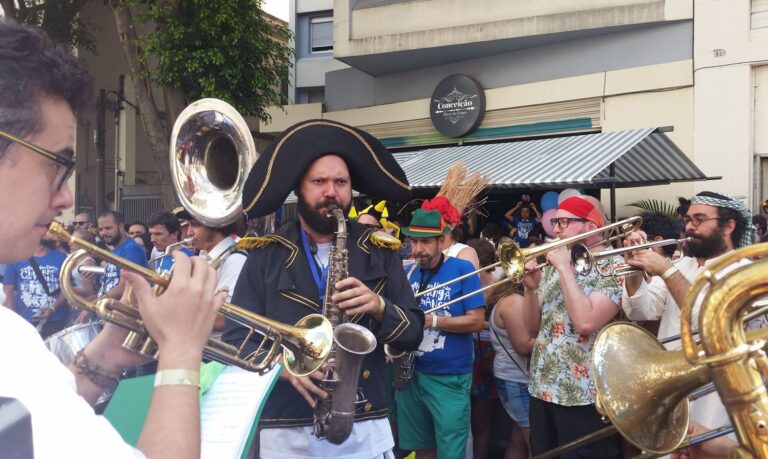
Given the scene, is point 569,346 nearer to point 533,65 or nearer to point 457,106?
point 533,65

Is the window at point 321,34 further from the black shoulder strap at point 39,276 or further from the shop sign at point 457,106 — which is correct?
the black shoulder strap at point 39,276

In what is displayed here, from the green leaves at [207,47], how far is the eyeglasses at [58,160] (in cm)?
1378

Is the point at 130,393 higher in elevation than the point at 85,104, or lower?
lower

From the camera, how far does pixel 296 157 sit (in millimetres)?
3168

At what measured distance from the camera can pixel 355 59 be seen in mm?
15359

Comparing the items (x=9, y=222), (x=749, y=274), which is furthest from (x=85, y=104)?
(x=749, y=274)

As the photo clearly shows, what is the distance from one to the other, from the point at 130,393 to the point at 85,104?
0.87 meters

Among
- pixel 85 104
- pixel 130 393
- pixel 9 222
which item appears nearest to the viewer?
pixel 9 222

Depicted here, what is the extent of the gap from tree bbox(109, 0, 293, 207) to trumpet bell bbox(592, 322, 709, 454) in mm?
13284

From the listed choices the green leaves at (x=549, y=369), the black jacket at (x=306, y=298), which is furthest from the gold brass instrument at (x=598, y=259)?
the black jacket at (x=306, y=298)

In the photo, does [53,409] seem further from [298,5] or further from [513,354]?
[298,5]

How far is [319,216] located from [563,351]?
1932 millimetres

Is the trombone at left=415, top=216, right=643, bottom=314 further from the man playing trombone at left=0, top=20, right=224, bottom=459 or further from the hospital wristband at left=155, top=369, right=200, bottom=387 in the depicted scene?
the hospital wristband at left=155, top=369, right=200, bottom=387

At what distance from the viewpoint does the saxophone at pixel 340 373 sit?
111 inches
